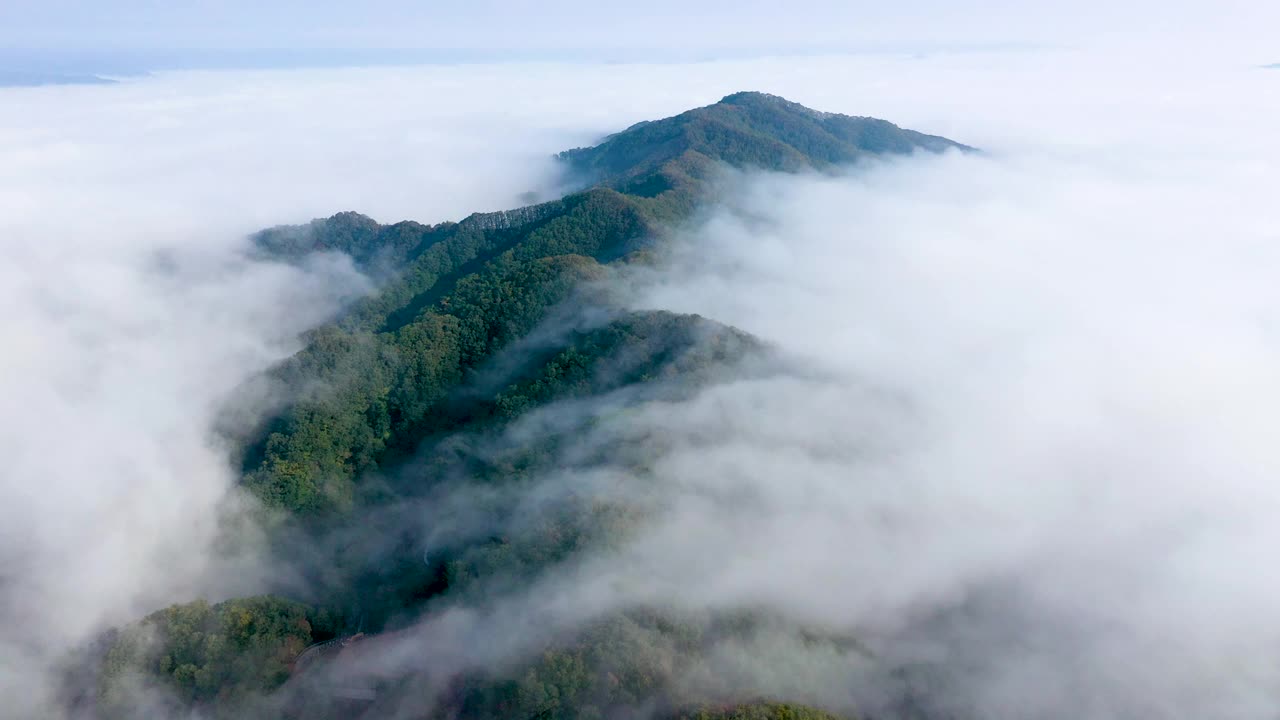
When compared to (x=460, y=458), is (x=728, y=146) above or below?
above

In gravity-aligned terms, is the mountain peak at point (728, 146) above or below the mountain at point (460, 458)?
above

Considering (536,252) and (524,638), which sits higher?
(536,252)

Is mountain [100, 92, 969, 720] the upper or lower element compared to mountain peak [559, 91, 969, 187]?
lower

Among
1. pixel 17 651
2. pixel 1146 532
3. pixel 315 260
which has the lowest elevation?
pixel 17 651

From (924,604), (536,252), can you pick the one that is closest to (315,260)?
(536,252)

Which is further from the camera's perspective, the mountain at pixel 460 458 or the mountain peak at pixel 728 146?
the mountain peak at pixel 728 146

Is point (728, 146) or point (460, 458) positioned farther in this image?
point (728, 146)

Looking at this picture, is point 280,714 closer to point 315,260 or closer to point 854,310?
point 854,310

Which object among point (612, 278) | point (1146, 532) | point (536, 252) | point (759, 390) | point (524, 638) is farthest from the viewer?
point (536, 252)
